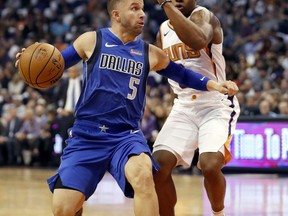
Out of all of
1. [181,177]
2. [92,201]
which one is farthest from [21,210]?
[181,177]

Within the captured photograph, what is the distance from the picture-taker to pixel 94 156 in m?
5.71

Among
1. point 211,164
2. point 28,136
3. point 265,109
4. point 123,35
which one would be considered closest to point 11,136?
point 28,136

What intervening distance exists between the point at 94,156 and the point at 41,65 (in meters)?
0.80

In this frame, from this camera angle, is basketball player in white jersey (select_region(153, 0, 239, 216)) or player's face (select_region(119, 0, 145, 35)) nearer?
player's face (select_region(119, 0, 145, 35))

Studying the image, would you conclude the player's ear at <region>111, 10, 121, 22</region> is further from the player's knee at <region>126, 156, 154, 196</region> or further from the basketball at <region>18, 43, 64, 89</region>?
the player's knee at <region>126, 156, 154, 196</region>

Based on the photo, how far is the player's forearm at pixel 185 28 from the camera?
620 centimetres

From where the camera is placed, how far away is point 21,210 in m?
9.00

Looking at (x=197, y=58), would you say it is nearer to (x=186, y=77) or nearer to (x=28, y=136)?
(x=186, y=77)

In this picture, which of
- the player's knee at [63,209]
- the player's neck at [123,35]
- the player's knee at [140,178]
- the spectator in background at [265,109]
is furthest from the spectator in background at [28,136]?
the player's knee at [140,178]

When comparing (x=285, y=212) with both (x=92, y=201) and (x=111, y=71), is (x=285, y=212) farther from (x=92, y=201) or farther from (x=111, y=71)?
(x=111, y=71)

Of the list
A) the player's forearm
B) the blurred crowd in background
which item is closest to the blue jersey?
the player's forearm

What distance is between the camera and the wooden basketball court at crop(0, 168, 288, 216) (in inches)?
347

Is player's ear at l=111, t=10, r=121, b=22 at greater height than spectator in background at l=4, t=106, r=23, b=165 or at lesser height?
greater

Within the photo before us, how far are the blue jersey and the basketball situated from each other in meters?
0.23
